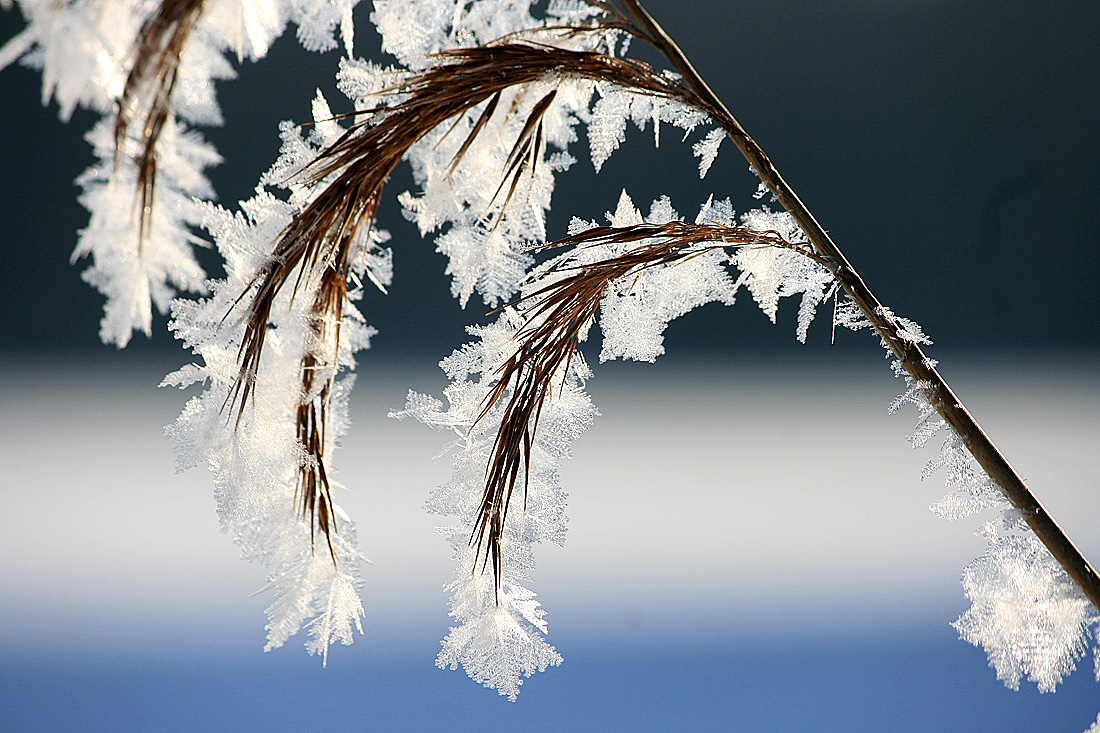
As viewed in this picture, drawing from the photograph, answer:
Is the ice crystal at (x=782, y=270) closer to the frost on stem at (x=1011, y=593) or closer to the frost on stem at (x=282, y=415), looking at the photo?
the frost on stem at (x=1011, y=593)

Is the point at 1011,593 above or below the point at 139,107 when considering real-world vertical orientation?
below

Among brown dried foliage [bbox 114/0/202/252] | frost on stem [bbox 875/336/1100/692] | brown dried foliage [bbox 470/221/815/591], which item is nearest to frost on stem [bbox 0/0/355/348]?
brown dried foliage [bbox 114/0/202/252]

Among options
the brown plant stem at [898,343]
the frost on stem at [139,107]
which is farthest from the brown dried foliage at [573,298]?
the frost on stem at [139,107]

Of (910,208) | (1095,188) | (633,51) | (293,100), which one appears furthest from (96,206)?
(1095,188)

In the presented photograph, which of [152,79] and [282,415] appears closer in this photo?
[152,79]

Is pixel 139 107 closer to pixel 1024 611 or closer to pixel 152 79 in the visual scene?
pixel 152 79

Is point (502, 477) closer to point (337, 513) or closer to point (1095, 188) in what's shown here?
point (337, 513)

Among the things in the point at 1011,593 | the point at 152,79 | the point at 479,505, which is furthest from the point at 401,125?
the point at 1011,593
